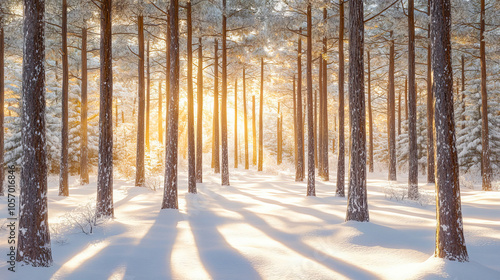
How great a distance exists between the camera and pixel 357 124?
8602 mm

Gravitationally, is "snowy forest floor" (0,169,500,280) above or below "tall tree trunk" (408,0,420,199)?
below

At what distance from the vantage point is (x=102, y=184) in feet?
29.8

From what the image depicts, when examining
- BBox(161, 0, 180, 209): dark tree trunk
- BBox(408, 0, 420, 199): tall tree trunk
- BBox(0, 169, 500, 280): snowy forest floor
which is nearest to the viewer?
BBox(0, 169, 500, 280): snowy forest floor

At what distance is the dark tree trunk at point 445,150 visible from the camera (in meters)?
5.59

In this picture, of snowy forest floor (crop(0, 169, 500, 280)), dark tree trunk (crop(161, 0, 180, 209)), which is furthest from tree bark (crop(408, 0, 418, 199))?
dark tree trunk (crop(161, 0, 180, 209))

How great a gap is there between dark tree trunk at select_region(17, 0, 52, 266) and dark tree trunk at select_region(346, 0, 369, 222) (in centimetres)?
694

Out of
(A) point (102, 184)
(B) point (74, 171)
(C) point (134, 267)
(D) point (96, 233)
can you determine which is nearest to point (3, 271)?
(C) point (134, 267)

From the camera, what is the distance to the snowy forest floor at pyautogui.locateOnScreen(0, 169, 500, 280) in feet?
18.0

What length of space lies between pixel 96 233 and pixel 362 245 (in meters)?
6.09

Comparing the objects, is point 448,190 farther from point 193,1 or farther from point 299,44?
point 299,44

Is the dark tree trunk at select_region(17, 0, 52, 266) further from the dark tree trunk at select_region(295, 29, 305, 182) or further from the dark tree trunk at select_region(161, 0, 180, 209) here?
the dark tree trunk at select_region(295, 29, 305, 182)

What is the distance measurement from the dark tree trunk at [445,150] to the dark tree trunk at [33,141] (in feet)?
21.9

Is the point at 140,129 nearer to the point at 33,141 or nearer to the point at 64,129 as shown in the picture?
the point at 64,129

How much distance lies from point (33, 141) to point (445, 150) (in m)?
6.84
